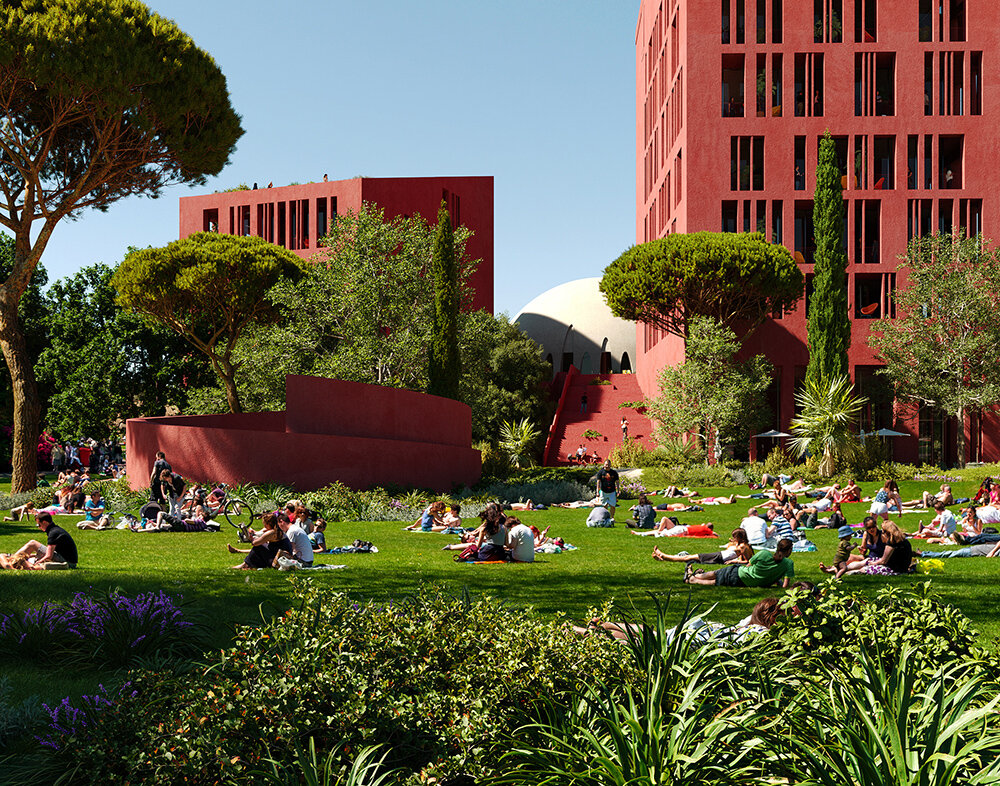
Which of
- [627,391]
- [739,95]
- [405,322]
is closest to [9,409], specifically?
[405,322]

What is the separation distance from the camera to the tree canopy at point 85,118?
20016 millimetres

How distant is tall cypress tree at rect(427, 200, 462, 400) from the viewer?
100ft

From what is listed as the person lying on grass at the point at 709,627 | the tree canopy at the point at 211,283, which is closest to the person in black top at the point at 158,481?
the person lying on grass at the point at 709,627

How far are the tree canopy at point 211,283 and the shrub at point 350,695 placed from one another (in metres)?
29.4

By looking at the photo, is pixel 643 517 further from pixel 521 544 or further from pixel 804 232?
pixel 804 232

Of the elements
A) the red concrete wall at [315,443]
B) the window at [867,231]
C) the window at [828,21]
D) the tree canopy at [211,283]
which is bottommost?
the red concrete wall at [315,443]

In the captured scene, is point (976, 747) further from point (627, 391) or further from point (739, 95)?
point (627, 391)

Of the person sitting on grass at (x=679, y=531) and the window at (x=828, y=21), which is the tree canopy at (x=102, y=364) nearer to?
the person sitting on grass at (x=679, y=531)

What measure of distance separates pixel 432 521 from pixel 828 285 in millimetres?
21782

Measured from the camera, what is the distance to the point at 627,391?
49.4m

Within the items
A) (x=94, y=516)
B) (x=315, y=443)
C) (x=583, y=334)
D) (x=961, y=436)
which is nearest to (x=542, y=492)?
(x=315, y=443)

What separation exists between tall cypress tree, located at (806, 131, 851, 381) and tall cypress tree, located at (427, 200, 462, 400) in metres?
12.8

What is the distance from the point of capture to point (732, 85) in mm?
41031

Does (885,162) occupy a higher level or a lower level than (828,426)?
higher
